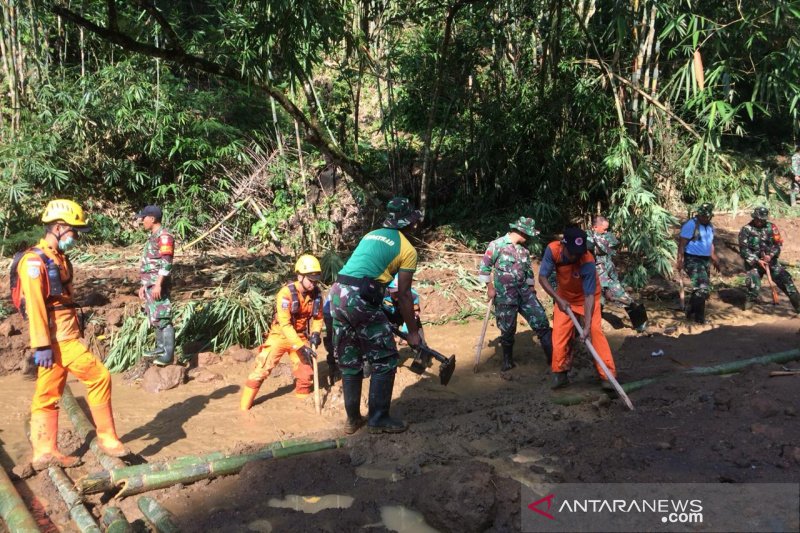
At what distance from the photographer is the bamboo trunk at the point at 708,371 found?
504 cm

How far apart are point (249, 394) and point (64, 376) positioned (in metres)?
1.63

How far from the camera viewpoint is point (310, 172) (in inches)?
473

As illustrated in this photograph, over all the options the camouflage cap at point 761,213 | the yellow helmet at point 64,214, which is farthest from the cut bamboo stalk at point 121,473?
the camouflage cap at point 761,213

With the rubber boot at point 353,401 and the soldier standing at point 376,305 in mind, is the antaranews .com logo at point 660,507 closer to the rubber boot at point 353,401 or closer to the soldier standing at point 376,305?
the soldier standing at point 376,305

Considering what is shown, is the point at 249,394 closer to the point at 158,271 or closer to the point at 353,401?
the point at 353,401

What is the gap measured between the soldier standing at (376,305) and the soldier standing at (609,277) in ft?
12.4

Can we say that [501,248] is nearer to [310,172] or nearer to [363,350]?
[363,350]

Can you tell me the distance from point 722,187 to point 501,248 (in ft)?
18.9

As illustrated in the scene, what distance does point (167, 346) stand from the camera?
666 cm

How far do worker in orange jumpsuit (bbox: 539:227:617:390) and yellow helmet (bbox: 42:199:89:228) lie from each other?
11.8ft

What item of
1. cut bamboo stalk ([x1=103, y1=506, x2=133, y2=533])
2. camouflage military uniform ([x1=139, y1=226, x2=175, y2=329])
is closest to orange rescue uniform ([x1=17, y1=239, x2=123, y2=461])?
cut bamboo stalk ([x1=103, y1=506, x2=133, y2=533])

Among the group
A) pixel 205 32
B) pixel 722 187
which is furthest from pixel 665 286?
pixel 205 32

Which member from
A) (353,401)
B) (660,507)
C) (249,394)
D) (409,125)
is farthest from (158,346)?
(409,125)

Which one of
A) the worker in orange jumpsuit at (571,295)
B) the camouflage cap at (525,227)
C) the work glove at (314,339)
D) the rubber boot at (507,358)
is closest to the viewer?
the worker in orange jumpsuit at (571,295)
